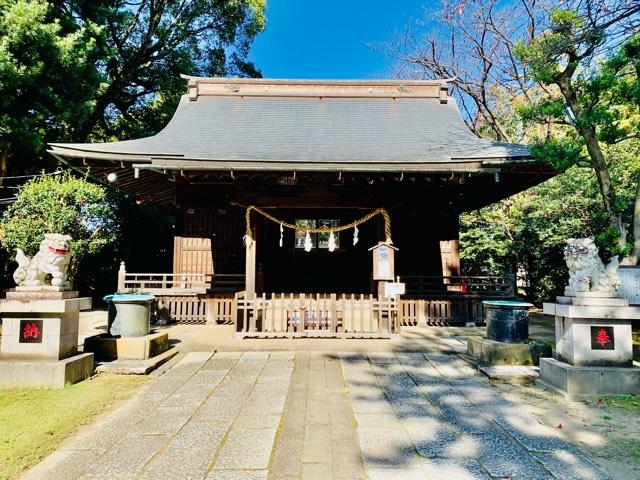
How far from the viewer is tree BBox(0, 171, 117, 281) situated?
9328 mm

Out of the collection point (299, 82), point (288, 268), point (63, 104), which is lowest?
point (288, 268)

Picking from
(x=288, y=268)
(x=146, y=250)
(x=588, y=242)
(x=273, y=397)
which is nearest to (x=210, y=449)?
(x=273, y=397)

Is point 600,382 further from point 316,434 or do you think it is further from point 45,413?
point 45,413

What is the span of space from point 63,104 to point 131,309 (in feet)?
30.7

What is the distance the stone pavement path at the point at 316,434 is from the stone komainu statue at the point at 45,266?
1923mm

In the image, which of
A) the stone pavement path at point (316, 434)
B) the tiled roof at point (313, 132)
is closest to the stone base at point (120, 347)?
the stone pavement path at point (316, 434)

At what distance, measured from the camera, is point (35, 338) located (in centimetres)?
457

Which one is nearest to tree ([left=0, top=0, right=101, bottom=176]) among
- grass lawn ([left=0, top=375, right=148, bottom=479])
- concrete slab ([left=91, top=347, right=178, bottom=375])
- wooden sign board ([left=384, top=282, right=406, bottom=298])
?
concrete slab ([left=91, top=347, right=178, bottom=375])

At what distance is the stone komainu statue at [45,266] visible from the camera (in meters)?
4.64

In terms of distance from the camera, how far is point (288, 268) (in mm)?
11719

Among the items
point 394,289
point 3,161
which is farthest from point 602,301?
point 3,161

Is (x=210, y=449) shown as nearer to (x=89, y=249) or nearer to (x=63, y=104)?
(x=89, y=249)

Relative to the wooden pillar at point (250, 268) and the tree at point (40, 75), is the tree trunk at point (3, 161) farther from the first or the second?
the wooden pillar at point (250, 268)

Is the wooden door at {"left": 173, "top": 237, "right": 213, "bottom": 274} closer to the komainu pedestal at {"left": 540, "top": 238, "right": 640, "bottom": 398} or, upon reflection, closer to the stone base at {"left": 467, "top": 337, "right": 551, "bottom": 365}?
the stone base at {"left": 467, "top": 337, "right": 551, "bottom": 365}
